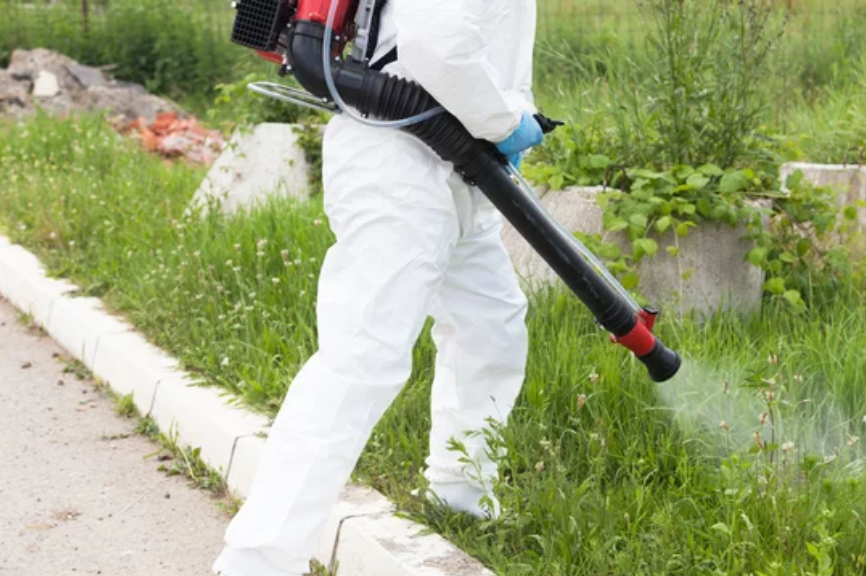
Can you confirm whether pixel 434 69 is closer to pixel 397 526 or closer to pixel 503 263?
pixel 503 263

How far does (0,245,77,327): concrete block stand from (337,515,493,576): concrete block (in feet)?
10.1

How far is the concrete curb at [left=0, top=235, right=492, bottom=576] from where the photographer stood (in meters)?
3.73

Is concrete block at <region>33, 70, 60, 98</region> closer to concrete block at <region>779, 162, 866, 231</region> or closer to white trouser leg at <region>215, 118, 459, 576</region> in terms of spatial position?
concrete block at <region>779, 162, 866, 231</region>

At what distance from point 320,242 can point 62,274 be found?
5.16 feet

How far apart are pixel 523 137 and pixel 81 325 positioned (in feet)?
10.6

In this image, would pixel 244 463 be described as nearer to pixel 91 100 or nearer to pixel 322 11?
pixel 322 11

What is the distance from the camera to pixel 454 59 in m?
3.10

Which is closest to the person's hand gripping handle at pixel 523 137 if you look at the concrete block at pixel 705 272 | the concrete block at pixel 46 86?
the concrete block at pixel 705 272

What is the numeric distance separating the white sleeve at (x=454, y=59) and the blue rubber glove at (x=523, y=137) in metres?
0.11

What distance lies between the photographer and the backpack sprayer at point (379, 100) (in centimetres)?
327

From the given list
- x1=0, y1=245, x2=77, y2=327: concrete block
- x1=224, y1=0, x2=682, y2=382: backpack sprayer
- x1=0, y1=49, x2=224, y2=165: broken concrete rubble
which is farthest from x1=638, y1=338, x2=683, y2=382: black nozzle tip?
x1=0, y1=49, x2=224, y2=165: broken concrete rubble

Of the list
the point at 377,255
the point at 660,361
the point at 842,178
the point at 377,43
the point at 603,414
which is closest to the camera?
the point at 377,255

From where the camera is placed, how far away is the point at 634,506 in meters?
3.75

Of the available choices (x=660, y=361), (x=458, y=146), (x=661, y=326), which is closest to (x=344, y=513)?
(x=660, y=361)
